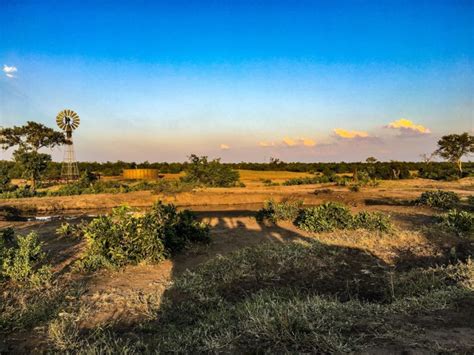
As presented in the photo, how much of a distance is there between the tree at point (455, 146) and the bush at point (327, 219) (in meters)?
38.2

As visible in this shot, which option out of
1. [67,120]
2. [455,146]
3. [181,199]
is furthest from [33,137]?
[455,146]

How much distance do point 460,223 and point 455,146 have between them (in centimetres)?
3832

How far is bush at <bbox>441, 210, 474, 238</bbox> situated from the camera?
9.74 meters

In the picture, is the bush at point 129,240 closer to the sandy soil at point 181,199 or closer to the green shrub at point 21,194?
the sandy soil at point 181,199

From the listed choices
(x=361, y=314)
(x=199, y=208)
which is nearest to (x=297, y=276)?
(x=361, y=314)

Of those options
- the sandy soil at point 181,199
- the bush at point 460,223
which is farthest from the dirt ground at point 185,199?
the bush at point 460,223

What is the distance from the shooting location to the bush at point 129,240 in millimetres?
7250

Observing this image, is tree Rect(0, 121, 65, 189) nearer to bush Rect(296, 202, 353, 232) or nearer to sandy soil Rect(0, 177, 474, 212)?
sandy soil Rect(0, 177, 474, 212)

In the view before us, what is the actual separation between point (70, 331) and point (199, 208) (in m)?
17.1

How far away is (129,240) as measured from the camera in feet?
24.4

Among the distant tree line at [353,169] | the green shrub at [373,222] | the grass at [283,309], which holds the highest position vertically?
the distant tree line at [353,169]

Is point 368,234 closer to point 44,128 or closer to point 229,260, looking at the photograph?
point 229,260

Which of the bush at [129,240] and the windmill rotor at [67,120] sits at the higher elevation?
the windmill rotor at [67,120]

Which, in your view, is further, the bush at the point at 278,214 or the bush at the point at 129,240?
the bush at the point at 278,214
